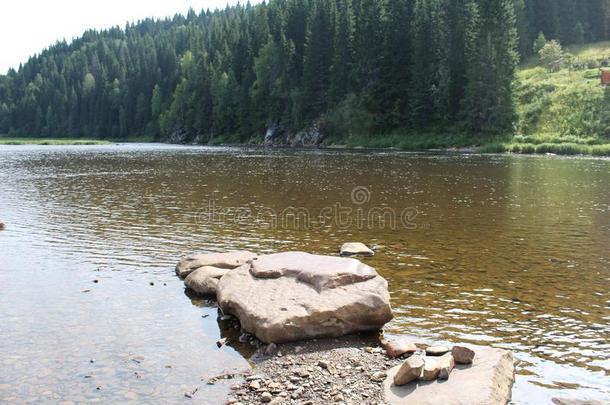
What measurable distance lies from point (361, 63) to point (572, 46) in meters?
62.4

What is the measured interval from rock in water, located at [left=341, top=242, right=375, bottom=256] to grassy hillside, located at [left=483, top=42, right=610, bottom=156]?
59.9 meters

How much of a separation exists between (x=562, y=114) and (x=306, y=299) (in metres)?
79.4

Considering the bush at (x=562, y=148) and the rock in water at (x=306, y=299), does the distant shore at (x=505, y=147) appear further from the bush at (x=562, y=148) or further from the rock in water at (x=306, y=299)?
the rock in water at (x=306, y=299)

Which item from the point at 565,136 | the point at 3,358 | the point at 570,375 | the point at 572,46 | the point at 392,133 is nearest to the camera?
the point at 570,375

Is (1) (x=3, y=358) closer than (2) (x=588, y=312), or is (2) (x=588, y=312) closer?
(1) (x=3, y=358)

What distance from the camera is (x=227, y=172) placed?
5253 cm

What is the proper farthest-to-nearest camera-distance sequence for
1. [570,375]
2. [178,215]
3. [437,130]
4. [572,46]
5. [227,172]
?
[572,46]
[437,130]
[227,172]
[178,215]
[570,375]

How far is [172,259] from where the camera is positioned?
Answer: 18.5 meters

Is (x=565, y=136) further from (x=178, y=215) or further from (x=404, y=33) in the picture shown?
(x=178, y=215)

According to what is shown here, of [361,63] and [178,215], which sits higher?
[361,63]

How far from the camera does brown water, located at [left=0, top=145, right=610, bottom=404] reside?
9953 mm

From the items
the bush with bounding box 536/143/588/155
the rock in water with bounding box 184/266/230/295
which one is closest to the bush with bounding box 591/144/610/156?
the bush with bounding box 536/143/588/155

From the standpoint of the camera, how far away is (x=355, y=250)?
18.7 metres

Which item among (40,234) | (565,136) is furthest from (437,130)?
(40,234)
